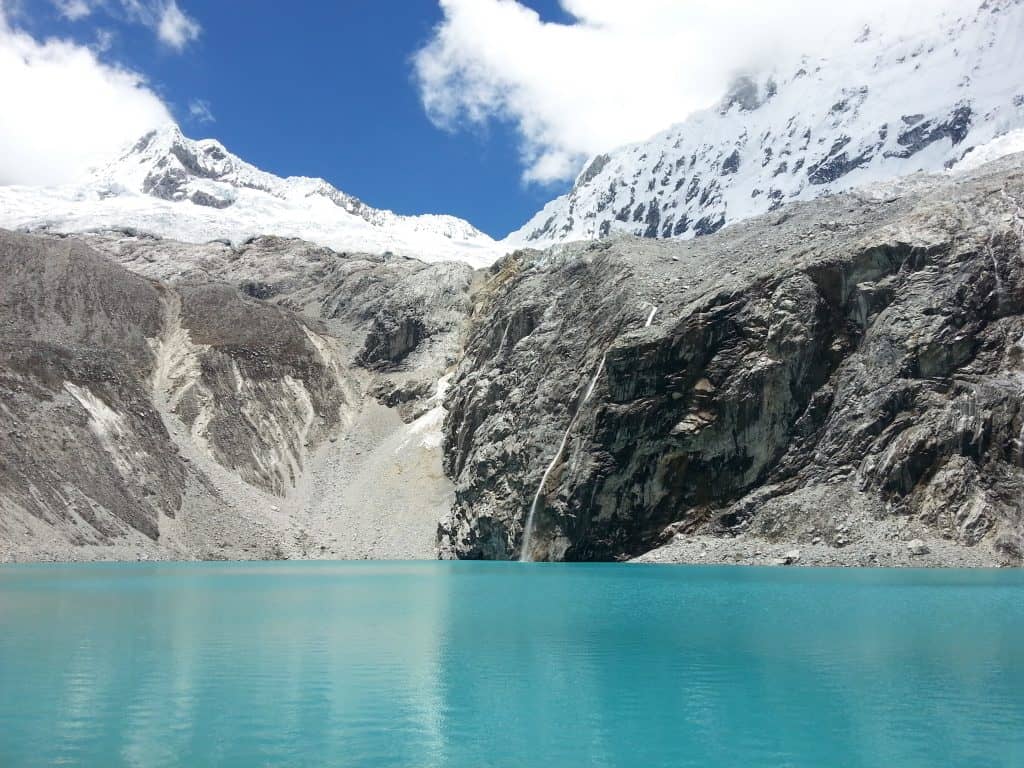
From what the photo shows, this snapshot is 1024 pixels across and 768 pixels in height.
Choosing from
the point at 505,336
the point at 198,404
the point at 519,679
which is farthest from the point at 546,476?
the point at 519,679

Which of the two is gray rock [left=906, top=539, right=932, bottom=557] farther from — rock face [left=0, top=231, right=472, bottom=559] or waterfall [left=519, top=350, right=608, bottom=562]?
rock face [left=0, top=231, right=472, bottom=559]

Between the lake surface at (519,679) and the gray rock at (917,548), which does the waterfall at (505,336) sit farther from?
the lake surface at (519,679)

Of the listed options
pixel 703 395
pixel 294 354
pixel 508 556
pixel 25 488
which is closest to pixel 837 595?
pixel 703 395

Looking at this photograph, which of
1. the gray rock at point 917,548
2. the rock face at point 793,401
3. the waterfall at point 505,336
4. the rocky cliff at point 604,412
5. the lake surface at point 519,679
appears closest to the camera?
the lake surface at point 519,679

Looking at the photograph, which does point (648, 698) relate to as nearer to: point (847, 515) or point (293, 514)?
point (847, 515)

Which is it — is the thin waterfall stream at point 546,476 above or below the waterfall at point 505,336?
below

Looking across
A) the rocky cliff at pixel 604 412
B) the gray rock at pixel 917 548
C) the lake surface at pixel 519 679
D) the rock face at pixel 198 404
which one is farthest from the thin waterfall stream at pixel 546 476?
the lake surface at pixel 519 679
